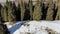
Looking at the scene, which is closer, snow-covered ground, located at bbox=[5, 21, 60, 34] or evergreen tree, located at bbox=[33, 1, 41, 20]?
snow-covered ground, located at bbox=[5, 21, 60, 34]

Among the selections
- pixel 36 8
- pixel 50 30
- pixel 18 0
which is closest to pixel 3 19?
pixel 18 0

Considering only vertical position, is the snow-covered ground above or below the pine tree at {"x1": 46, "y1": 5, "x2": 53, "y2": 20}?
below

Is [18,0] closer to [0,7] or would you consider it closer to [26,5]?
[26,5]

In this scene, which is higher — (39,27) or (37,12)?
(37,12)

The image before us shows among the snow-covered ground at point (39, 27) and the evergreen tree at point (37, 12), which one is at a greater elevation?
the evergreen tree at point (37, 12)

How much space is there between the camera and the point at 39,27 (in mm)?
1331

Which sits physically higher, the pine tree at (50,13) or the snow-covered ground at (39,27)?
the pine tree at (50,13)

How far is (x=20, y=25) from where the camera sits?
1.38 m

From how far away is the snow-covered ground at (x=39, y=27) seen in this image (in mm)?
1289

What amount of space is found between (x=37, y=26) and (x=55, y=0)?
Answer: 0.40m

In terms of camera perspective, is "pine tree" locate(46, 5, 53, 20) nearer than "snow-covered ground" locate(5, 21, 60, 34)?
No

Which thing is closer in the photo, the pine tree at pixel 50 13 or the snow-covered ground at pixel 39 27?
the snow-covered ground at pixel 39 27

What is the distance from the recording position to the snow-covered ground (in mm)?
1289

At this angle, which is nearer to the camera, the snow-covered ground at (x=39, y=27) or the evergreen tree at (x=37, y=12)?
the snow-covered ground at (x=39, y=27)
